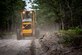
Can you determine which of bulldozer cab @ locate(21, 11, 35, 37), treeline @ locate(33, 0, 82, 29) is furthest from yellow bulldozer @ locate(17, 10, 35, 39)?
treeline @ locate(33, 0, 82, 29)

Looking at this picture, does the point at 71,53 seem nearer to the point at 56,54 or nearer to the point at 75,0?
the point at 56,54

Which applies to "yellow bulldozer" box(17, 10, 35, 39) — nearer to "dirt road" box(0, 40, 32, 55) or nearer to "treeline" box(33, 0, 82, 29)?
"treeline" box(33, 0, 82, 29)

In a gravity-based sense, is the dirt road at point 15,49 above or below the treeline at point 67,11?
below

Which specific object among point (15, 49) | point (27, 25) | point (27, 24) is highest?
point (27, 24)

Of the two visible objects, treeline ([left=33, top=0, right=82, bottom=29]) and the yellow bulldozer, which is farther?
treeline ([left=33, top=0, right=82, bottom=29])

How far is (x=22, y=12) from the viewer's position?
2431cm

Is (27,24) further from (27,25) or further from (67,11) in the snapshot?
(67,11)

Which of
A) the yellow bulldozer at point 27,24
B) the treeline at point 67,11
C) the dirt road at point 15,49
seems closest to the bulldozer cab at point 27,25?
the yellow bulldozer at point 27,24

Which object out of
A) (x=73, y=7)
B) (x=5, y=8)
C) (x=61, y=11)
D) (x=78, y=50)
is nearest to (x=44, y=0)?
(x=61, y=11)

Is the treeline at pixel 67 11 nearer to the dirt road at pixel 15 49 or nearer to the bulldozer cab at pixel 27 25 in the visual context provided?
the bulldozer cab at pixel 27 25

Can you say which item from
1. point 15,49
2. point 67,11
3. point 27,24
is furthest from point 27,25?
point 15,49

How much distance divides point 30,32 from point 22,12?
2.45 metres

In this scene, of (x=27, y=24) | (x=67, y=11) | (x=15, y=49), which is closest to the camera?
(x=15, y=49)

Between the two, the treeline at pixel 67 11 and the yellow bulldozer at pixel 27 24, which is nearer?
the yellow bulldozer at pixel 27 24
